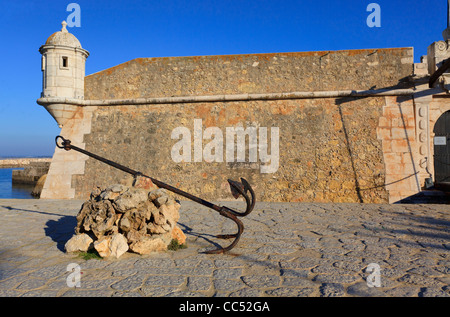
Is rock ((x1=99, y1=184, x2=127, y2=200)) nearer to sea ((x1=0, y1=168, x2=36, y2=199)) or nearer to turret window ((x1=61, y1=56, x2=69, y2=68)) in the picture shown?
turret window ((x1=61, y1=56, x2=69, y2=68))

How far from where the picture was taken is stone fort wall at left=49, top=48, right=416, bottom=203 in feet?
25.1

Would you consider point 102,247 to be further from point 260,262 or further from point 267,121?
point 267,121

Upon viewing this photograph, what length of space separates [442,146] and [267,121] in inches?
333

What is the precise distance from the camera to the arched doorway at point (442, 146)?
11.4 meters

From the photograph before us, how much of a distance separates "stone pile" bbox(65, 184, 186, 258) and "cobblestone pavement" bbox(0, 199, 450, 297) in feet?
0.47

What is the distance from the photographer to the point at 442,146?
12.1m

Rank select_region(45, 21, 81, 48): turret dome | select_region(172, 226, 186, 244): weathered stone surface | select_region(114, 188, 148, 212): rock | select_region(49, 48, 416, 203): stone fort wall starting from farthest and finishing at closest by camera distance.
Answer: select_region(45, 21, 81, 48): turret dome
select_region(49, 48, 416, 203): stone fort wall
select_region(172, 226, 186, 244): weathered stone surface
select_region(114, 188, 148, 212): rock

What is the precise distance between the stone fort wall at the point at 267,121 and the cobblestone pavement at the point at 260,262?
2502mm

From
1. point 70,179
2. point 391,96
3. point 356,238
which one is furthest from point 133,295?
point 391,96

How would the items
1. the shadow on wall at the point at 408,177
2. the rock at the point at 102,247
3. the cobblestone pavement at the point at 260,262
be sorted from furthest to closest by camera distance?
the shadow on wall at the point at 408,177, the rock at the point at 102,247, the cobblestone pavement at the point at 260,262

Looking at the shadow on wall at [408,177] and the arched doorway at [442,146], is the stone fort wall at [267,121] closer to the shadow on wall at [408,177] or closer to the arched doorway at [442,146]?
the shadow on wall at [408,177]

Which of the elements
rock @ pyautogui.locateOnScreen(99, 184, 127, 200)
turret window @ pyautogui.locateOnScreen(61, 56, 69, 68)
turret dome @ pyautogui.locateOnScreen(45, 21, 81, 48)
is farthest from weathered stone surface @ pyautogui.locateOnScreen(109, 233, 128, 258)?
turret dome @ pyautogui.locateOnScreen(45, 21, 81, 48)

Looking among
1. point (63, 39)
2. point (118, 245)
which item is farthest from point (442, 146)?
point (63, 39)

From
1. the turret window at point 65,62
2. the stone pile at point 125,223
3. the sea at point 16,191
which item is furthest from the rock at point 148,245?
the sea at point 16,191
